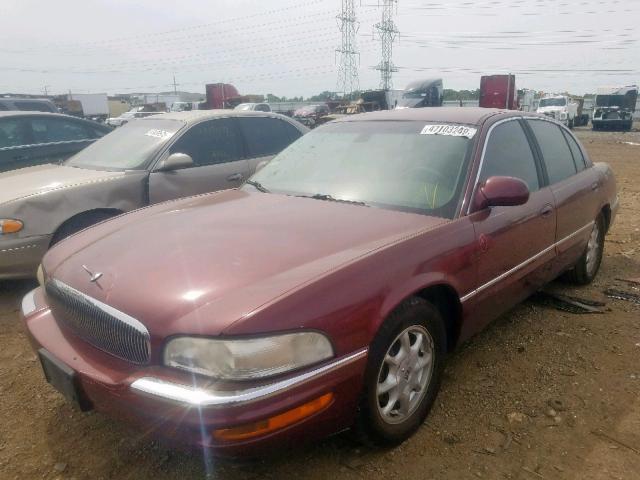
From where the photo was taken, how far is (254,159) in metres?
5.50

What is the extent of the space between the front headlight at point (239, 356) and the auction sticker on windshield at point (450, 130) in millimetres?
1761

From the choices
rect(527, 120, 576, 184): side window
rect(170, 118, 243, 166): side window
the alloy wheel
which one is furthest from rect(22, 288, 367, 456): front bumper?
rect(170, 118, 243, 166): side window

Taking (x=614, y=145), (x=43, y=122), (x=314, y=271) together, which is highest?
(x=43, y=122)

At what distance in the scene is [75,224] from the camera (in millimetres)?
4254

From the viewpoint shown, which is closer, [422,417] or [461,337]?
[422,417]

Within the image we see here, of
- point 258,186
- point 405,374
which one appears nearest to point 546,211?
point 405,374

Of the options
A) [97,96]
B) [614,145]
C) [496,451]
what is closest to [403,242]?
[496,451]

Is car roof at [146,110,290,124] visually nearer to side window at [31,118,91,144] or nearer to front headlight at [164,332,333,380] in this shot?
side window at [31,118,91,144]

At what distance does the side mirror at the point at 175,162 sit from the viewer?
4672 mm

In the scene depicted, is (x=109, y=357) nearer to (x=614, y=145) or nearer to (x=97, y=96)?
(x=614, y=145)

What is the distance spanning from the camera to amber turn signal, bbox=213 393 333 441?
1.77 meters

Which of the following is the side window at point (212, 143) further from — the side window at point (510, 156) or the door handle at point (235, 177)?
the side window at point (510, 156)

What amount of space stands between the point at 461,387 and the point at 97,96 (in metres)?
42.8

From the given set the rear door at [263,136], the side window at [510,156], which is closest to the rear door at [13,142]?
the rear door at [263,136]
